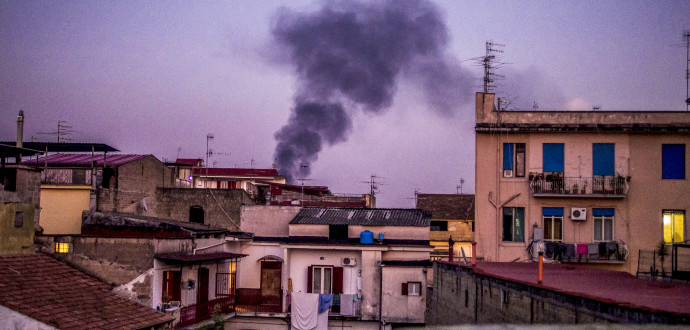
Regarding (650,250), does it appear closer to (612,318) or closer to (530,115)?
(530,115)

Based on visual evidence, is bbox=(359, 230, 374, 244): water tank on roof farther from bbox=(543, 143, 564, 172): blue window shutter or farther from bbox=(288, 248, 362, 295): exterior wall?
bbox=(543, 143, 564, 172): blue window shutter

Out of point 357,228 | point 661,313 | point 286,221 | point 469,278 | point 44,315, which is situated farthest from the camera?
point 286,221

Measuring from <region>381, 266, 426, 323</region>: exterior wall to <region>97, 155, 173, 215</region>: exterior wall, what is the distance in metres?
14.0

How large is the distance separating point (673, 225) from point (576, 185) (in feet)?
13.8

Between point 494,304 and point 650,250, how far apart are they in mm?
12307

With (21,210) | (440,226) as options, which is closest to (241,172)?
(440,226)

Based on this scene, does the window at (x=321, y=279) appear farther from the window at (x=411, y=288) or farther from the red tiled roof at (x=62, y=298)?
the red tiled roof at (x=62, y=298)

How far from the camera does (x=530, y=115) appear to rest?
29250 mm

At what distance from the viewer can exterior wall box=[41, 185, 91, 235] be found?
30281mm

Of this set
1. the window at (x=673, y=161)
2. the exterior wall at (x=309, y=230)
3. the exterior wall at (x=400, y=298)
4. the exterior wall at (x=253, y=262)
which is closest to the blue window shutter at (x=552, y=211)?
the window at (x=673, y=161)

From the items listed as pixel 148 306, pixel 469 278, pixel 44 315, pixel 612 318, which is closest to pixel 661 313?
pixel 612 318

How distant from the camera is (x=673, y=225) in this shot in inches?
1121

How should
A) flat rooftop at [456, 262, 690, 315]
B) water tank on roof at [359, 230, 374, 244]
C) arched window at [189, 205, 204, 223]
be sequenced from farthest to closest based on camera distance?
arched window at [189, 205, 204, 223] < water tank on roof at [359, 230, 374, 244] < flat rooftop at [456, 262, 690, 315]

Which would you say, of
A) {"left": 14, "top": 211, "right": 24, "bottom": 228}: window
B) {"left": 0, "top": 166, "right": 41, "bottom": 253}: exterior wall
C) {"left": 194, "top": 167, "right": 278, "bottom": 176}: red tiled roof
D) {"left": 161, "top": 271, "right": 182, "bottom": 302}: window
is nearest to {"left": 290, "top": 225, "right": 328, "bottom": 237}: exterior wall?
{"left": 161, "top": 271, "right": 182, "bottom": 302}: window
